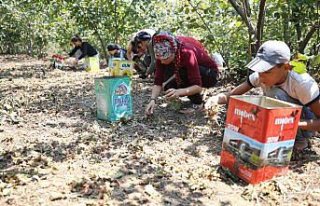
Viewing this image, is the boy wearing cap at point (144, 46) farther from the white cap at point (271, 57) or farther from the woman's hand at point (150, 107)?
the white cap at point (271, 57)

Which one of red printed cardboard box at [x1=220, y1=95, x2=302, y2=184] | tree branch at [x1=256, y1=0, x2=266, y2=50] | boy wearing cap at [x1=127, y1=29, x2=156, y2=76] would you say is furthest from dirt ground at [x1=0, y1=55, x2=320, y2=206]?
boy wearing cap at [x1=127, y1=29, x2=156, y2=76]

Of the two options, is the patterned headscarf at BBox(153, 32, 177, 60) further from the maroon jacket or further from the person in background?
the person in background

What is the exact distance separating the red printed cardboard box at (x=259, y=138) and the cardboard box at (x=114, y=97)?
4.34 ft

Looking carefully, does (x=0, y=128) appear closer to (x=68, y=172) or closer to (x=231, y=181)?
(x=68, y=172)

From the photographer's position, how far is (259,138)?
2.00m

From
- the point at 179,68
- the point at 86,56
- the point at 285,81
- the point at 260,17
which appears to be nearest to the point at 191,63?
the point at 179,68

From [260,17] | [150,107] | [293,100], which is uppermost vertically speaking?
[260,17]

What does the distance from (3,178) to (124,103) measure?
138 centimetres

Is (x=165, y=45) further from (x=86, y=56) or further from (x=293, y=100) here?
(x=86, y=56)

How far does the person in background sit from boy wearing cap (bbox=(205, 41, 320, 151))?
5536 mm

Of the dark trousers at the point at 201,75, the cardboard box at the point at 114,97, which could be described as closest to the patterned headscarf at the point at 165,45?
the dark trousers at the point at 201,75

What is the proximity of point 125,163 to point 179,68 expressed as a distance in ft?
4.06

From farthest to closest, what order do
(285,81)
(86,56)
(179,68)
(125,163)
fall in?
1. (86,56)
2. (179,68)
3. (125,163)
4. (285,81)

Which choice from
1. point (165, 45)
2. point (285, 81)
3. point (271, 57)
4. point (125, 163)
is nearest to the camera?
point (271, 57)
